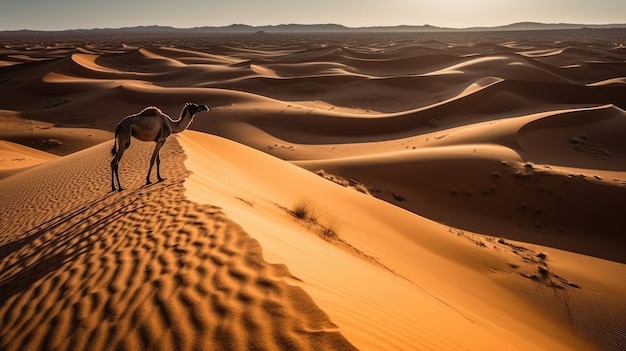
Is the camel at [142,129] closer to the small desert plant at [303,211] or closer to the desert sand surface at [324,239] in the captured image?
the desert sand surface at [324,239]

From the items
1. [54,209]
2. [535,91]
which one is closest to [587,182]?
[54,209]

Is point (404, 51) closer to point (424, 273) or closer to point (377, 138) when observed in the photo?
point (377, 138)

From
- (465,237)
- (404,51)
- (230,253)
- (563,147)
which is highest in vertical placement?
(404,51)

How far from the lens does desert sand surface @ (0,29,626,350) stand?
3.02 m

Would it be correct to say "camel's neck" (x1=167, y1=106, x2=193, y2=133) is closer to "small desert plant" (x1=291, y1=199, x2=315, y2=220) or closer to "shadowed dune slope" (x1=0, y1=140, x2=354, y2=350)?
"shadowed dune slope" (x1=0, y1=140, x2=354, y2=350)

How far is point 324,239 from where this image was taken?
6.16 metres

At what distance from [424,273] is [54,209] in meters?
6.79

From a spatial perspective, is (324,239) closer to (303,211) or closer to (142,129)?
(303,211)

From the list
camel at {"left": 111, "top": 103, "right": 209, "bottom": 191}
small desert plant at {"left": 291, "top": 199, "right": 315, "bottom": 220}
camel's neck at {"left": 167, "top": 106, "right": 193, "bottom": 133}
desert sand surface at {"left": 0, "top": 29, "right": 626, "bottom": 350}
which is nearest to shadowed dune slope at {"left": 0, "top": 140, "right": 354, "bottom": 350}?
desert sand surface at {"left": 0, "top": 29, "right": 626, "bottom": 350}

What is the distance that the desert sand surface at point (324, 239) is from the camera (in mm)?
3016

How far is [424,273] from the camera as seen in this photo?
6.31m

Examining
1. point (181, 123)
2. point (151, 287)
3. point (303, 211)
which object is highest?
point (181, 123)

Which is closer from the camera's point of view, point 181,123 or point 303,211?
point 303,211

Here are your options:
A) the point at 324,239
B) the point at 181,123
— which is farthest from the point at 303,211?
the point at 181,123
